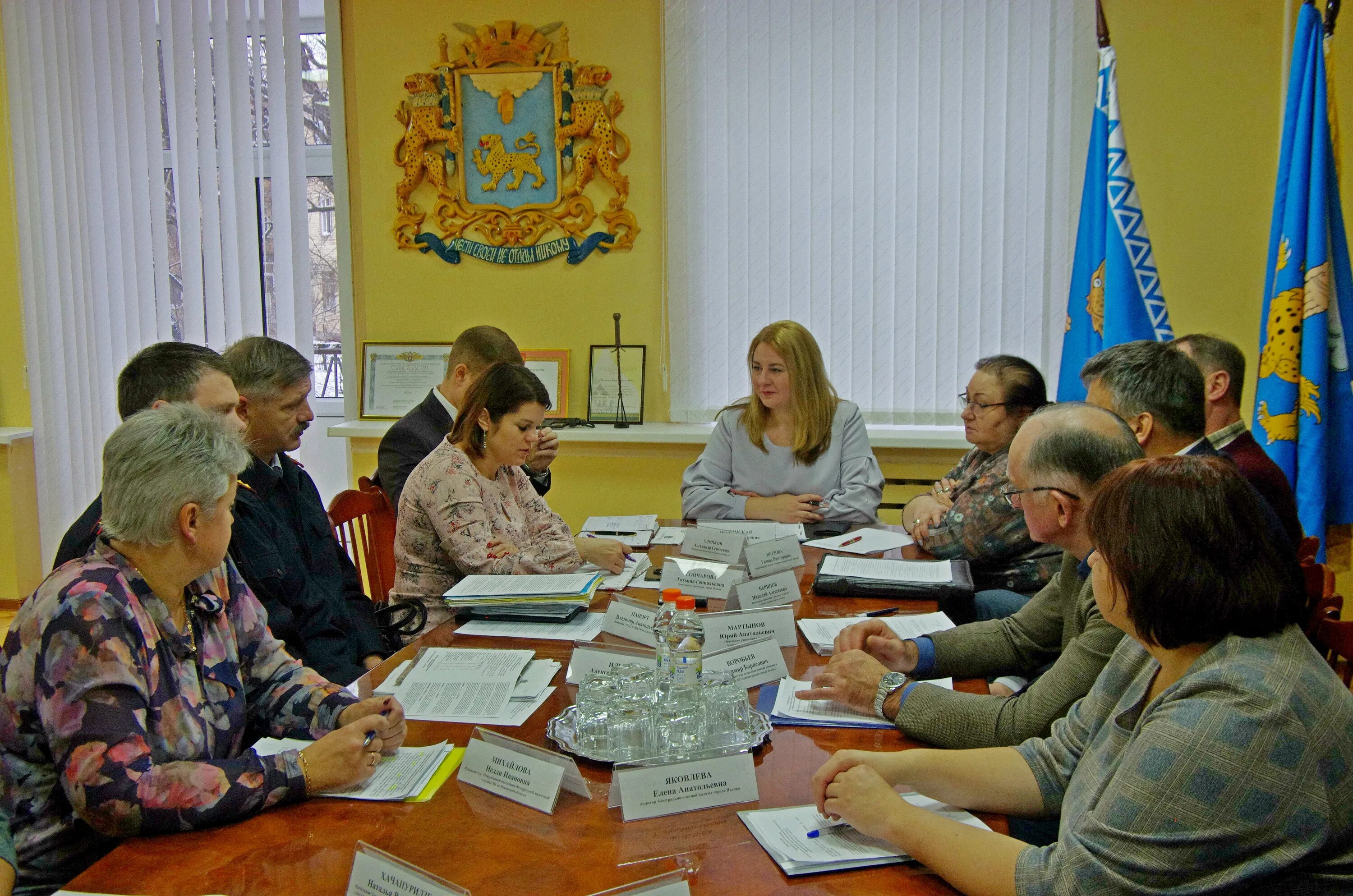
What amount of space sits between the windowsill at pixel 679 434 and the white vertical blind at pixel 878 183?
11 centimetres

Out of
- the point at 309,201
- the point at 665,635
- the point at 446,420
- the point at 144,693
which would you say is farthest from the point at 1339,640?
the point at 309,201

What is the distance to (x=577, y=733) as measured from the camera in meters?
1.43

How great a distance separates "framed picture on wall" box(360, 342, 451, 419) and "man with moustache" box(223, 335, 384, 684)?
7.06 ft

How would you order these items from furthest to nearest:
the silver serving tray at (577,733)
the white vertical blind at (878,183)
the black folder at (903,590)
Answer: the white vertical blind at (878,183)
the black folder at (903,590)
the silver serving tray at (577,733)

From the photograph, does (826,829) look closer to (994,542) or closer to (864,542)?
(994,542)

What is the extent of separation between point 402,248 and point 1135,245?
323 cm

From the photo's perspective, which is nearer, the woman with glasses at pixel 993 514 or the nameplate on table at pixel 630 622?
the nameplate on table at pixel 630 622

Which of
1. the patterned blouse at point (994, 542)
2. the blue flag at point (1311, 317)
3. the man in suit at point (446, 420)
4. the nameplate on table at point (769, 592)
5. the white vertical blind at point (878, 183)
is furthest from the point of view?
the white vertical blind at point (878, 183)

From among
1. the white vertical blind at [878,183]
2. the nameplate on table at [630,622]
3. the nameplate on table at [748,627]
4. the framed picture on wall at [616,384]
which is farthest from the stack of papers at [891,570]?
the framed picture on wall at [616,384]

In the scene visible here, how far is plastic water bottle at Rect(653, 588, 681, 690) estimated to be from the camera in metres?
1.50

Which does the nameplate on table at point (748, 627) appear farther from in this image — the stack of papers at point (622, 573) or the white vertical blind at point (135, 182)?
the white vertical blind at point (135, 182)

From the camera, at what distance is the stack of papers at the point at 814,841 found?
110 cm

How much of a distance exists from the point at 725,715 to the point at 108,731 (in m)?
0.81

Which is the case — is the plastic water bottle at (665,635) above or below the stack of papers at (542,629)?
above
